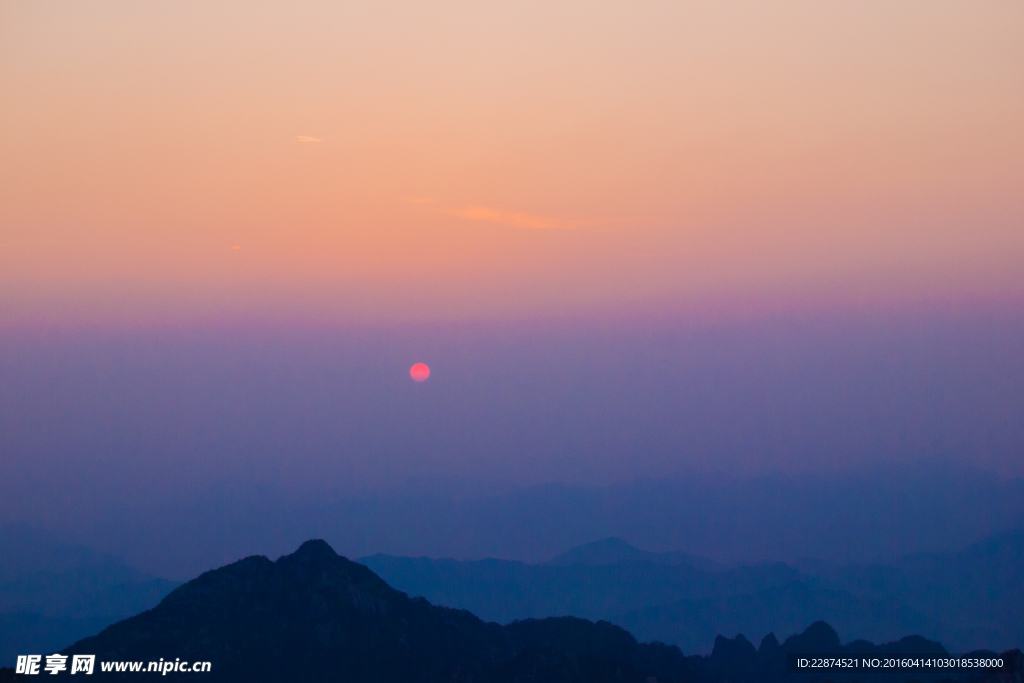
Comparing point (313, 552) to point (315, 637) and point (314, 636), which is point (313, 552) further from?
point (315, 637)

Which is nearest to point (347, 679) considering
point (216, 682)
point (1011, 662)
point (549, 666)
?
point (216, 682)

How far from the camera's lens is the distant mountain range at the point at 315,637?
163 metres

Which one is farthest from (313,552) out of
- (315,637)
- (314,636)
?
(315,637)

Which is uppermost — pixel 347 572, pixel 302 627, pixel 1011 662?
pixel 347 572

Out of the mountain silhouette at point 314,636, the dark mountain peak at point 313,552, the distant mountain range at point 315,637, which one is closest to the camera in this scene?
the distant mountain range at point 315,637

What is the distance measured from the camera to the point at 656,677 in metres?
166

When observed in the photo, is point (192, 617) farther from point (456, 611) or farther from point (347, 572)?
point (456, 611)

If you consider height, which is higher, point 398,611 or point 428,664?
point 398,611

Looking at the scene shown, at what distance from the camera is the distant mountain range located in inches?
6412

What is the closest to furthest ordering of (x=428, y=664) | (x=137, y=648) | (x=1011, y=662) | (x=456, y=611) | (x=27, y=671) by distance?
1. (x=27, y=671)
2. (x=1011, y=662)
3. (x=137, y=648)
4. (x=428, y=664)
5. (x=456, y=611)

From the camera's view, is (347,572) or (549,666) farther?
(347,572)

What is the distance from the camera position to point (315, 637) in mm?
170875

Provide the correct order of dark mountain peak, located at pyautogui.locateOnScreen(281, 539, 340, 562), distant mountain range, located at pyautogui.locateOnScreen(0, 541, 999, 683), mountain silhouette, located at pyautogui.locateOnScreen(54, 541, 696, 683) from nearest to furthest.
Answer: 1. distant mountain range, located at pyautogui.locateOnScreen(0, 541, 999, 683)
2. mountain silhouette, located at pyautogui.locateOnScreen(54, 541, 696, 683)
3. dark mountain peak, located at pyautogui.locateOnScreen(281, 539, 340, 562)

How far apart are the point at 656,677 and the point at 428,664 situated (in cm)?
4469
